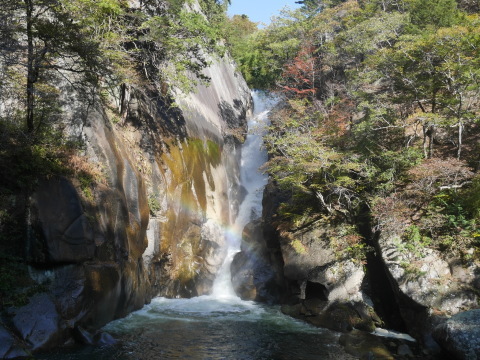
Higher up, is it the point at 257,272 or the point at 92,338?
the point at 257,272

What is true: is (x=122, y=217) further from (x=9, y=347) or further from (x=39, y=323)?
(x=9, y=347)

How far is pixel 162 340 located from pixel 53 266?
3615 millimetres

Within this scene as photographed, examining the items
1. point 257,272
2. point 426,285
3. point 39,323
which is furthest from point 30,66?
point 257,272

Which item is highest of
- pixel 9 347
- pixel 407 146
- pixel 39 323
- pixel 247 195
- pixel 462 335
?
pixel 247 195

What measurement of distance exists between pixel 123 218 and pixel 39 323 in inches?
162

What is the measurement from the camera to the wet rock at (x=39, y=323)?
7.36 meters

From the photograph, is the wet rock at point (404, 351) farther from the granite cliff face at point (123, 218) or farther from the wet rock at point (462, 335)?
the granite cliff face at point (123, 218)

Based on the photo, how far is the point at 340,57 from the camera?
2583 cm

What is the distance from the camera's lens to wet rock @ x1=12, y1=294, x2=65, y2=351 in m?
7.36

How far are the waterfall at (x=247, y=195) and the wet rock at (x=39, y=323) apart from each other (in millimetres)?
9701

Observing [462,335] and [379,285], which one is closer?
[462,335]

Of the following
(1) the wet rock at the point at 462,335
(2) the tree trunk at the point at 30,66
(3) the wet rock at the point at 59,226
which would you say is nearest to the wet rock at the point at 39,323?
(3) the wet rock at the point at 59,226

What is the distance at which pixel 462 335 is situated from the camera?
786 centimetres

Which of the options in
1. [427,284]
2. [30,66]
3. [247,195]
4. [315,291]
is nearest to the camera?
[30,66]
